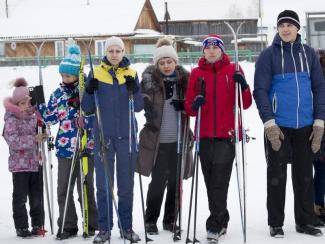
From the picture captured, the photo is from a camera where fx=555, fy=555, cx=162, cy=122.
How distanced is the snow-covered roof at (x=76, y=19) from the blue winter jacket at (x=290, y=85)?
32664 mm

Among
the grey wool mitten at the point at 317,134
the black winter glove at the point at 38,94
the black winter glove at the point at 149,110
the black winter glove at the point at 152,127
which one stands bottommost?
the grey wool mitten at the point at 317,134

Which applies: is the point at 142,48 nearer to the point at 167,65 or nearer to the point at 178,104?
the point at 167,65

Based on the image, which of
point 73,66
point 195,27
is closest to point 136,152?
point 73,66

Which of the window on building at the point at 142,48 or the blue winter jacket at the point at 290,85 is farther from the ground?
the window on building at the point at 142,48

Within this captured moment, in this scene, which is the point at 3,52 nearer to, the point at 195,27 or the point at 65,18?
the point at 65,18

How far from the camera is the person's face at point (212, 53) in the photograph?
198 inches

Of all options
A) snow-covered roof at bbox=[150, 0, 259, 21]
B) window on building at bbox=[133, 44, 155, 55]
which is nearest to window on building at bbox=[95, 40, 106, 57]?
window on building at bbox=[133, 44, 155, 55]

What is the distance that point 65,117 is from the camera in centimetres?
524

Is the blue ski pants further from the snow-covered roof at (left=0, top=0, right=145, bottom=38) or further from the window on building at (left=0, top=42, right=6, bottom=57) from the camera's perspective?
the window on building at (left=0, top=42, right=6, bottom=57)

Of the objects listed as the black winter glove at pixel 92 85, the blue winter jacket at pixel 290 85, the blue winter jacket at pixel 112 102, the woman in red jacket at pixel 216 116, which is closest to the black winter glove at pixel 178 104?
the woman in red jacket at pixel 216 116

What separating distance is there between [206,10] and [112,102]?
47107 mm

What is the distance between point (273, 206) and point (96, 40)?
32.5 metres

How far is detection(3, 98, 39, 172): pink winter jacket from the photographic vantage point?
541 centimetres

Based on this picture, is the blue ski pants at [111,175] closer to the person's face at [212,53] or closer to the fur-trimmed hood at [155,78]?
the fur-trimmed hood at [155,78]
